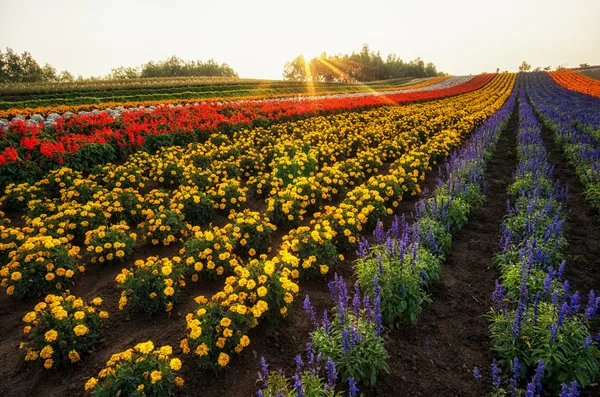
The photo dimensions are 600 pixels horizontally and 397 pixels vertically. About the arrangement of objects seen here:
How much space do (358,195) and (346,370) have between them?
440 centimetres

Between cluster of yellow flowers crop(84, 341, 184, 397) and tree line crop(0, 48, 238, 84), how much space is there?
62.1m

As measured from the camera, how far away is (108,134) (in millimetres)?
11023

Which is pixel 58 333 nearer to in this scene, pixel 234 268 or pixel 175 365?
pixel 175 365

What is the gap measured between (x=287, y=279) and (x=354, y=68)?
365 ft

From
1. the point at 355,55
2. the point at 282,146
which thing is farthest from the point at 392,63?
the point at 282,146

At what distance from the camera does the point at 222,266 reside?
537cm

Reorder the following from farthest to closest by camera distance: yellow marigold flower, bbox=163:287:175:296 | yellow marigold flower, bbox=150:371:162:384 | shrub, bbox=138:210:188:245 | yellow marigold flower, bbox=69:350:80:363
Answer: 1. shrub, bbox=138:210:188:245
2. yellow marigold flower, bbox=163:287:175:296
3. yellow marigold flower, bbox=69:350:80:363
4. yellow marigold flower, bbox=150:371:162:384

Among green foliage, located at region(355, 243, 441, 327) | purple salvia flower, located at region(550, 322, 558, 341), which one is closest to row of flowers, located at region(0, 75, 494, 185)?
green foliage, located at region(355, 243, 441, 327)

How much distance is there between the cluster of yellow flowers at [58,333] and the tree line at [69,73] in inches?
2393

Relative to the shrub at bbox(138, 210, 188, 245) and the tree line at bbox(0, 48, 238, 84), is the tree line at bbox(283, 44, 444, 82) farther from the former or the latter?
the shrub at bbox(138, 210, 188, 245)

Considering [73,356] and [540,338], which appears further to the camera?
[73,356]

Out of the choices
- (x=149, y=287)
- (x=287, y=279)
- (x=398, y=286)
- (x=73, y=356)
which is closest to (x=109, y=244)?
(x=149, y=287)

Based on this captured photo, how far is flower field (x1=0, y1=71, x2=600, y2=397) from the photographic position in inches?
138

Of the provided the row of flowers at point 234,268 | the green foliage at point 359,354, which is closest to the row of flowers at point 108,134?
the row of flowers at point 234,268
